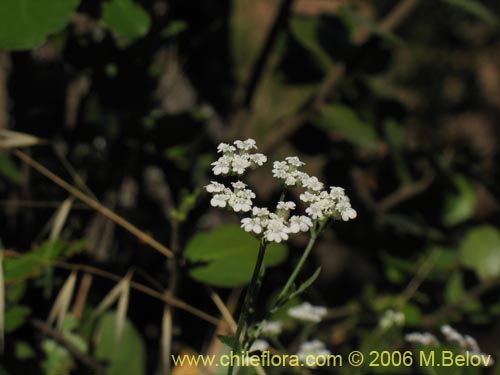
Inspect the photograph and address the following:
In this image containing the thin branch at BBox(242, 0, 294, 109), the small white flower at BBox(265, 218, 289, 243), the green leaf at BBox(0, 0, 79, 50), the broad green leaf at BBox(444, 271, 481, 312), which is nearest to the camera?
the small white flower at BBox(265, 218, 289, 243)

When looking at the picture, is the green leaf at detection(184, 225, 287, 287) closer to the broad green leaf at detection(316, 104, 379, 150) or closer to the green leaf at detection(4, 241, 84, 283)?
the green leaf at detection(4, 241, 84, 283)

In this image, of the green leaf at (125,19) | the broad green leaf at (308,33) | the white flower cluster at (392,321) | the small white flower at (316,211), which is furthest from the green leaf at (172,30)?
the white flower cluster at (392,321)

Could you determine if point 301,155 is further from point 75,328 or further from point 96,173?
point 75,328

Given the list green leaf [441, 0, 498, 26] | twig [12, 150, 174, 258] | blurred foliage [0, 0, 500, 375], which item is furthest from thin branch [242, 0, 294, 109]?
twig [12, 150, 174, 258]

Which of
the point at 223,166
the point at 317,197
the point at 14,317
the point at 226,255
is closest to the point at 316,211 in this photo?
the point at 317,197

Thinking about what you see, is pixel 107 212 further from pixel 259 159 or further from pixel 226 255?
pixel 259 159
